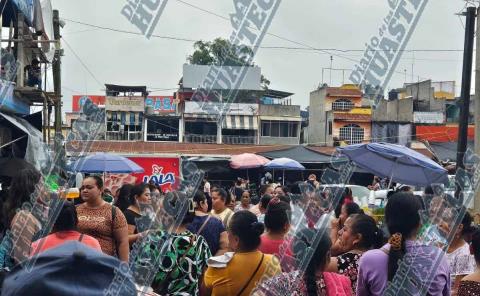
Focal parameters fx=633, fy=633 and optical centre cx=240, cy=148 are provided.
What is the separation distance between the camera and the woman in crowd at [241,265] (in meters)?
3.87

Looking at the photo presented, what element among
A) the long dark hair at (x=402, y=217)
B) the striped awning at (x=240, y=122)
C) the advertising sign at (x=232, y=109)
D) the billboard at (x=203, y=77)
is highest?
the billboard at (x=203, y=77)

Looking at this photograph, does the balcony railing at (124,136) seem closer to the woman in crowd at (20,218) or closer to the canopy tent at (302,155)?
the canopy tent at (302,155)

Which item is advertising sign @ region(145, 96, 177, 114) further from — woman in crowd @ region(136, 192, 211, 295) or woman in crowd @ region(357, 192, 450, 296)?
woman in crowd @ region(357, 192, 450, 296)

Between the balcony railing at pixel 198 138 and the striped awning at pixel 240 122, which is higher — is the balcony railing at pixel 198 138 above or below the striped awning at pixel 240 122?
below

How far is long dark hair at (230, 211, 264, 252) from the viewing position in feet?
13.1

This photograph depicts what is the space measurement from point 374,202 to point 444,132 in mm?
26267

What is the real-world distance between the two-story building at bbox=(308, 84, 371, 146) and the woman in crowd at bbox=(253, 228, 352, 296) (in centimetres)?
3540

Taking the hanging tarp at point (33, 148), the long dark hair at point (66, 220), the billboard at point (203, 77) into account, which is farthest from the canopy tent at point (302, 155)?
the long dark hair at point (66, 220)

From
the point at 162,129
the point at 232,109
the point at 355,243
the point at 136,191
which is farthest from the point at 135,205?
the point at 232,109

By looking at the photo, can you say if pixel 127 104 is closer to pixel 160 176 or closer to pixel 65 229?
pixel 160 176

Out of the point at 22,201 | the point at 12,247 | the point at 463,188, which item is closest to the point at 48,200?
the point at 22,201

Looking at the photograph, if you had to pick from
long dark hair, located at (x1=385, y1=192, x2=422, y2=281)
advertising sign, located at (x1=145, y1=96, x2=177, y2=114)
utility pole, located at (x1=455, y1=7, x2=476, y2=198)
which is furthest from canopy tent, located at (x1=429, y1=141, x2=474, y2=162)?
long dark hair, located at (x1=385, y1=192, x2=422, y2=281)

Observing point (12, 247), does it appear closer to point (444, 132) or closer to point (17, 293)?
point (17, 293)

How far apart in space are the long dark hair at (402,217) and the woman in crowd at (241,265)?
75 cm
